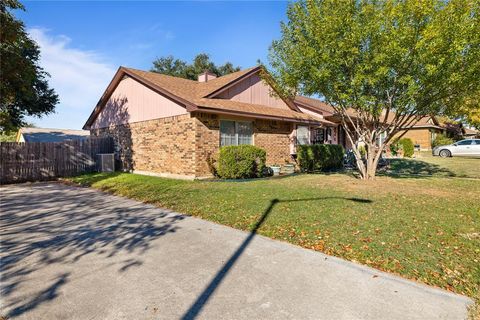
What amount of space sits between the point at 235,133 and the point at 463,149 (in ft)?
77.8

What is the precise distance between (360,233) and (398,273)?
1.48 metres

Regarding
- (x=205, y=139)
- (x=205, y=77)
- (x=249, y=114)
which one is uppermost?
(x=205, y=77)

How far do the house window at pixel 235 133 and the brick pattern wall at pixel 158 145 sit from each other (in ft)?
5.66

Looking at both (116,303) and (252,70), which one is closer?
(116,303)

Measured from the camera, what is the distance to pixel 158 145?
14.0 meters

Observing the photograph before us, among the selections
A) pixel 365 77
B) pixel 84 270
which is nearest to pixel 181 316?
pixel 84 270

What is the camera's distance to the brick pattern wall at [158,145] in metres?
12.4

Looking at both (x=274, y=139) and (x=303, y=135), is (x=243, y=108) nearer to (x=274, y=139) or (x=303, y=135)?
(x=274, y=139)

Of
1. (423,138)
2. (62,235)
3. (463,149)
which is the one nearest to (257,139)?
(62,235)

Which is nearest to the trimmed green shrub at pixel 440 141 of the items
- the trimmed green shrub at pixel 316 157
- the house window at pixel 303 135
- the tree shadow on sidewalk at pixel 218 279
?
the trimmed green shrub at pixel 316 157

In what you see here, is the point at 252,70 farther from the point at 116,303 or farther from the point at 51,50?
the point at 116,303

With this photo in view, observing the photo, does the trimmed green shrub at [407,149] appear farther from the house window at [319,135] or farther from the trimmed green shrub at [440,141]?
the trimmed green shrub at [440,141]

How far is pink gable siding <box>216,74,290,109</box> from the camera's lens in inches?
583

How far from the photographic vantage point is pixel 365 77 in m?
9.18
